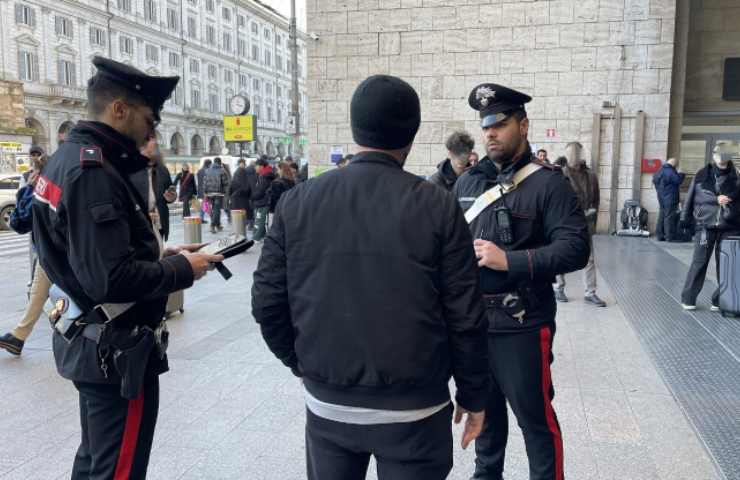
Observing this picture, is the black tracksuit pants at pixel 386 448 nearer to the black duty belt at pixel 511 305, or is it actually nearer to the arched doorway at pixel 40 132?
the black duty belt at pixel 511 305

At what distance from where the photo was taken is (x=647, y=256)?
35.7 ft

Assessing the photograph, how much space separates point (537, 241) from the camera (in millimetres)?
2908

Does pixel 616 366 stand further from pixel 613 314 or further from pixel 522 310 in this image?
pixel 522 310

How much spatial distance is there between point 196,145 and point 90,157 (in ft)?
240

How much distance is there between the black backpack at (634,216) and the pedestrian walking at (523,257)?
37.6ft

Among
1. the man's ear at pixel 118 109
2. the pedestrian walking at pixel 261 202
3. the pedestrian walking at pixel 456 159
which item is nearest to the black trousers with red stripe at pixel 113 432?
the man's ear at pixel 118 109

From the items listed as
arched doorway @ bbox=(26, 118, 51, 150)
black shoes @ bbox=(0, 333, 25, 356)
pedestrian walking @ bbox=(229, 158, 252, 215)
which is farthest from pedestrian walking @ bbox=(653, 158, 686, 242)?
arched doorway @ bbox=(26, 118, 51, 150)

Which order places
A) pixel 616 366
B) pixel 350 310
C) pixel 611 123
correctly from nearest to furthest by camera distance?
pixel 350 310 → pixel 616 366 → pixel 611 123

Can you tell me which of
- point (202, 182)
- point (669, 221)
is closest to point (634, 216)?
point (669, 221)

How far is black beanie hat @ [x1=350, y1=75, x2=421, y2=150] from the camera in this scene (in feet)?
5.94

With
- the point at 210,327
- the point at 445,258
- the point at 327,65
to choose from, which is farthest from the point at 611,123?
the point at 445,258

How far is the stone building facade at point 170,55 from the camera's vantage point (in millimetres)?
49906

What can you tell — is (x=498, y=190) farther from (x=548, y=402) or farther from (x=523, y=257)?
(x=548, y=402)

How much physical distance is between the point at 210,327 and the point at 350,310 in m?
5.00
